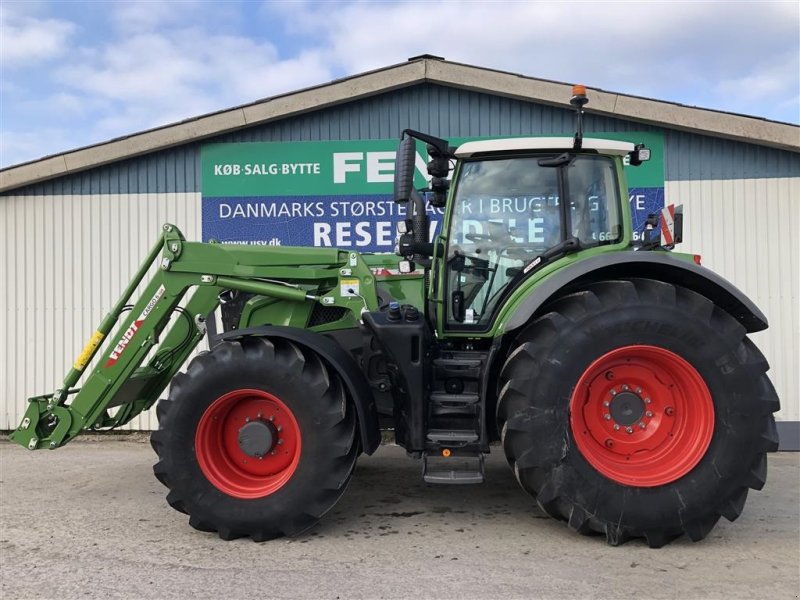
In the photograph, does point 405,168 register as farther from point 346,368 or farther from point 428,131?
point 428,131

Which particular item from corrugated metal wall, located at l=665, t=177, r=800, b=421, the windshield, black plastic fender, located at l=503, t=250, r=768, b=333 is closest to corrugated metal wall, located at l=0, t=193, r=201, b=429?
the windshield

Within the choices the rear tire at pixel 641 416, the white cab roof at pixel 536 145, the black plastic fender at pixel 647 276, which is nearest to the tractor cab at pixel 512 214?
the white cab roof at pixel 536 145

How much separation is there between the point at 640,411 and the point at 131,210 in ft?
20.1

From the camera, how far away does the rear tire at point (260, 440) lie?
3609 millimetres

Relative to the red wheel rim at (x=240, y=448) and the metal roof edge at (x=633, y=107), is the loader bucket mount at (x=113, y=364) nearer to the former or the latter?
the red wheel rim at (x=240, y=448)

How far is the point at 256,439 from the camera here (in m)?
3.72

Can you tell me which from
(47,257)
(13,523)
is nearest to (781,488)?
(13,523)

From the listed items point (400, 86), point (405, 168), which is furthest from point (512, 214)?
point (400, 86)

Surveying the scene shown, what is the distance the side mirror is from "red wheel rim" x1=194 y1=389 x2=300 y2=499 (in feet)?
4.93

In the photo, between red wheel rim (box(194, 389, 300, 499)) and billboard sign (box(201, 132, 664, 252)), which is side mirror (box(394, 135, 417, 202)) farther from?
billboard sign (box(201, 132, 664, 252))

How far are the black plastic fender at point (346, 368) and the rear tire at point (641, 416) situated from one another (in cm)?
83

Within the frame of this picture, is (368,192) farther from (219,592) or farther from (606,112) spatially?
(219,592)

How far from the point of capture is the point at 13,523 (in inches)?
159

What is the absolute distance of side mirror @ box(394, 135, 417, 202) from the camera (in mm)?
3600
